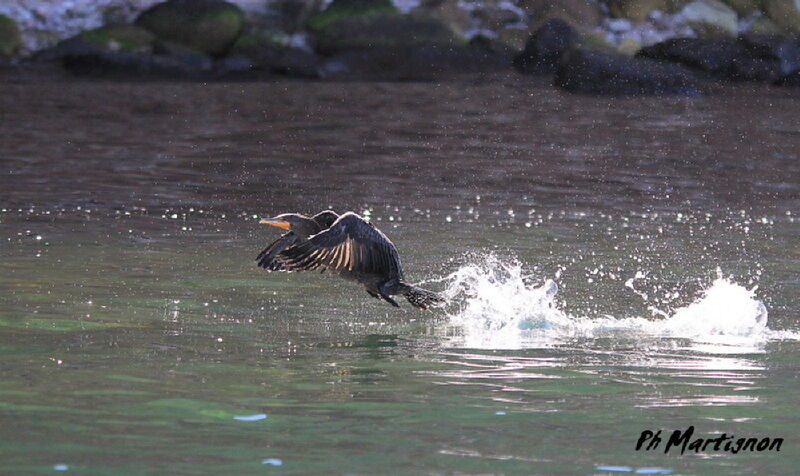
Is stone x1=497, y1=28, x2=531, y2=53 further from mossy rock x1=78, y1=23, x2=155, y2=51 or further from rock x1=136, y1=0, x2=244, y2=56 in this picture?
mossy rock x1=78, y1=23, x2=155, y2=51

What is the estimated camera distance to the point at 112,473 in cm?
691

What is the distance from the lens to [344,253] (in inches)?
434

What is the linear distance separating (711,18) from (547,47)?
17.3ft

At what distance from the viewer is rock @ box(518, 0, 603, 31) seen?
1560 inches

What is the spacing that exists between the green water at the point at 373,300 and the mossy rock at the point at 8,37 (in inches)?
274

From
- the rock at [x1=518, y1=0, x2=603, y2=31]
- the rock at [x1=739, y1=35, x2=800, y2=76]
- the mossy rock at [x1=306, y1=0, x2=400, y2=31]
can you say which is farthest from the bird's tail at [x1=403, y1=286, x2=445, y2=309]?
the rock at [x1=518, y1=0, x2=603, y2=31]

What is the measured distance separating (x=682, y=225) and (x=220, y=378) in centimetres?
1017

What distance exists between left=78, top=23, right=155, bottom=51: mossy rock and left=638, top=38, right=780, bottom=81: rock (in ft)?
41.7

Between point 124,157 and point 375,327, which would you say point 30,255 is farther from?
point 124,157

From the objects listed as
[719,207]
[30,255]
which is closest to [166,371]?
[30,255]

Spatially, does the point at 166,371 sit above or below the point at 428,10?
below

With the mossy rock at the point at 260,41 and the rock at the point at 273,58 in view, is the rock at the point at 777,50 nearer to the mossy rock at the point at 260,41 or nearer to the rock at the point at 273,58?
the rock at the point at 273,58

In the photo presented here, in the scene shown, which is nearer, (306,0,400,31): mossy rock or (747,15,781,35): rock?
(306,0,400,31): mossy rock

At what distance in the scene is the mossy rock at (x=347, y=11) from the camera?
37.4 m
